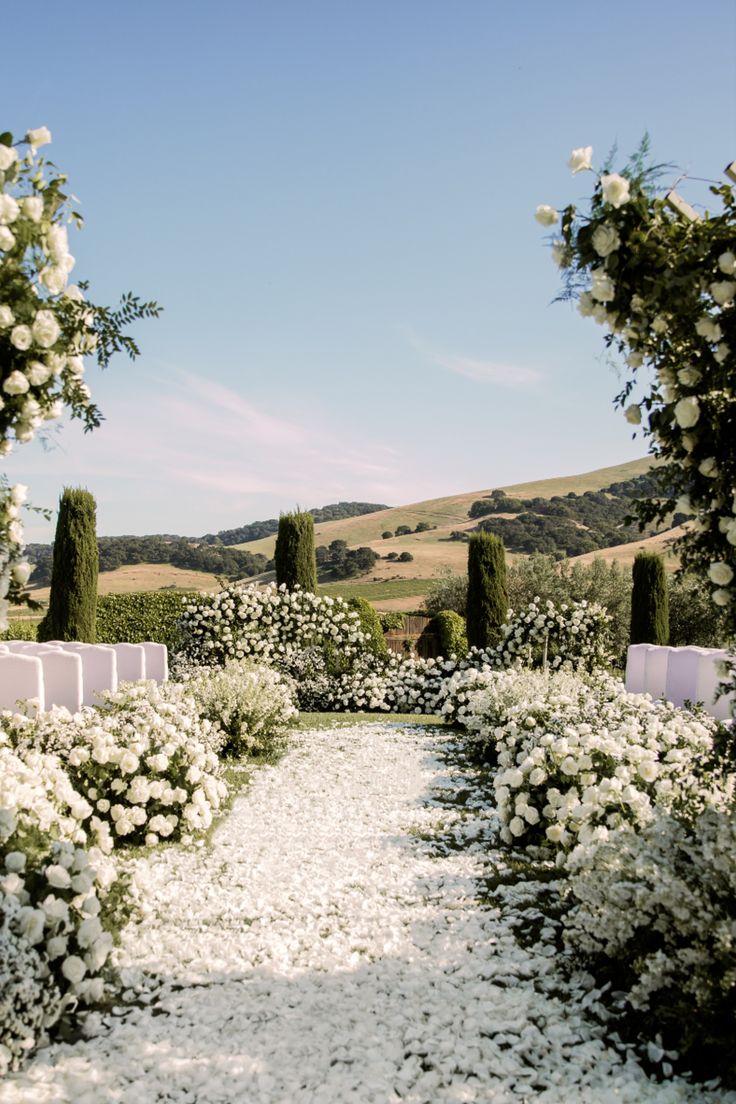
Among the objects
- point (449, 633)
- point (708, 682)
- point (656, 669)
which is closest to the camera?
point (708, 682)

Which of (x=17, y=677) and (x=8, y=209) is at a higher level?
(x=8, y=209)

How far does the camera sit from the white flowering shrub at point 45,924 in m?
3.24

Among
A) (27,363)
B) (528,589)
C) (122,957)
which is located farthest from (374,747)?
(528,589)

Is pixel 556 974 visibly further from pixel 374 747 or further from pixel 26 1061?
pixel 374 747

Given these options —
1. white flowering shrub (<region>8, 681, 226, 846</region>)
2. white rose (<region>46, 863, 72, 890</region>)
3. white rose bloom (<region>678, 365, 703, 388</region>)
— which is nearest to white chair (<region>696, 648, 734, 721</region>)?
white flowering shrub (<region>8, 681, 226, 846</region>)

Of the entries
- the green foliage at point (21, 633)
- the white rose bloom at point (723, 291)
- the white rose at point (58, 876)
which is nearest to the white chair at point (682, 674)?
the white rose bloom at point (723, 291)

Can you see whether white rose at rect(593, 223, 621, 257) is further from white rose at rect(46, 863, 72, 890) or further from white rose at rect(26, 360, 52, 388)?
white rose at rect(46, 863, 72, 890)

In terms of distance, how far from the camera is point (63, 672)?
389 inches

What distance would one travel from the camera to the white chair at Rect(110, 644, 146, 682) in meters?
12.0

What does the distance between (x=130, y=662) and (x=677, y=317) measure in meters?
10.3

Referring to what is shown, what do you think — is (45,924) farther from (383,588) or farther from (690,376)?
(383,588)

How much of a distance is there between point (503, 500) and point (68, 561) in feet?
155

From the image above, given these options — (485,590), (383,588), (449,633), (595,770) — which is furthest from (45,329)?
(383,588)

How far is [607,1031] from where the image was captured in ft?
11.7
